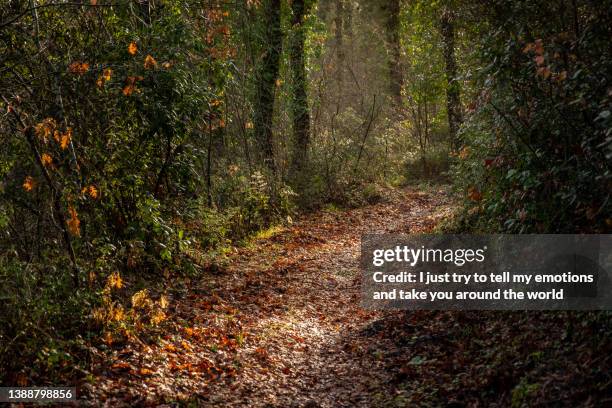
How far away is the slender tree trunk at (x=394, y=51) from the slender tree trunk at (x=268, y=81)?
9.71 meters

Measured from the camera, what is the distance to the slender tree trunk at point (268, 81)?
17.3 m

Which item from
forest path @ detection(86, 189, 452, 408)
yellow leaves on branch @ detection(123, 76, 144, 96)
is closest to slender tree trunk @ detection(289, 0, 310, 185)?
forest path @ detection(86, 189, 452, 408)

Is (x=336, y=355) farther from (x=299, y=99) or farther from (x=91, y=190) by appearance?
(x=299, y=99)

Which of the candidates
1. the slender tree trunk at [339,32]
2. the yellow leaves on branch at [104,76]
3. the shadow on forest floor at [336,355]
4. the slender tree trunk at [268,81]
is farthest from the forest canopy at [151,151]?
the slender tree trunk at [339,32]

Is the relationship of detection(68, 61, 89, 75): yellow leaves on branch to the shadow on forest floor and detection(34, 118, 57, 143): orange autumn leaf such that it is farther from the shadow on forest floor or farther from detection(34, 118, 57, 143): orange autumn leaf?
the shadow on forest floor

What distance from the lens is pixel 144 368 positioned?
23.1 feet

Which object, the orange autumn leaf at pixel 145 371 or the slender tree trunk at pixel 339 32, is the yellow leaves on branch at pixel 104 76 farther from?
the slender tree trunk at pixel 339 32

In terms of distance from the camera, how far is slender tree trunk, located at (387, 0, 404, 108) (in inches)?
1055

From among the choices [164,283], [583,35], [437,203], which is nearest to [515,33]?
[583,35]

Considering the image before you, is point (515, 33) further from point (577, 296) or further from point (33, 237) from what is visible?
point (33, 237)

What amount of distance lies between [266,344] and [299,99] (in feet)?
39.7

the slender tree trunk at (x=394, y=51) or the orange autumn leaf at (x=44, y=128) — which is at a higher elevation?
the slender tree trunk at (x=394, y=51)

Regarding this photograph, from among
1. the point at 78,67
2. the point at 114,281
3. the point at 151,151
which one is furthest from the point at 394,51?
the point at 114,281

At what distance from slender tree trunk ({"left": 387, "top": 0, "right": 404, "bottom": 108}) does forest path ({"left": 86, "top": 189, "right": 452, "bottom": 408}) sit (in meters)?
14.9
